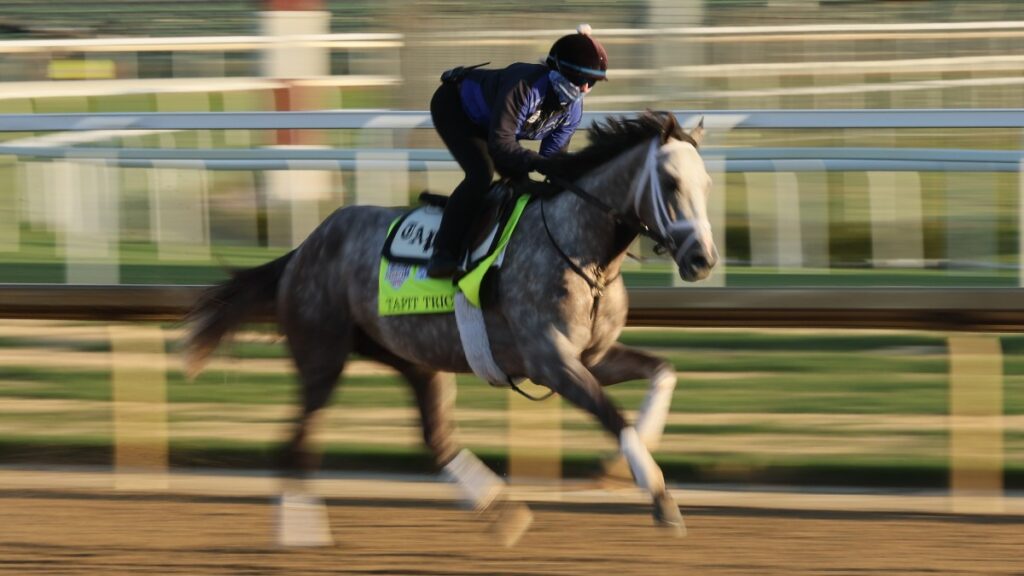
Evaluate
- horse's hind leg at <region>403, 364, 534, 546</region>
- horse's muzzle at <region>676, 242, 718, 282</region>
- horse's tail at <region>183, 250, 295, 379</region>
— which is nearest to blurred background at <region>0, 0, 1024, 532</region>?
horse's tail at <region>183, 250, 295, 379</region>

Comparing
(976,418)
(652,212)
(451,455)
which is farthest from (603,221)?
(976,418)

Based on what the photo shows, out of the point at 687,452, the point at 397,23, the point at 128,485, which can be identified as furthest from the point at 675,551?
the point at 397,23

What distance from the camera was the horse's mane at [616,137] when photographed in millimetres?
4383

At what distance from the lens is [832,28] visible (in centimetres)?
963

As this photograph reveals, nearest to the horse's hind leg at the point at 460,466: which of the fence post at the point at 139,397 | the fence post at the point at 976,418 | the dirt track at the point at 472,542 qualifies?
the dirt track at the point at 472,542

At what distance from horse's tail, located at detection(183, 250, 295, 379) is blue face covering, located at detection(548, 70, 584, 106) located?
1.25 metres

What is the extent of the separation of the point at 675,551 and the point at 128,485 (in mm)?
2195

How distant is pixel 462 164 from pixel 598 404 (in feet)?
3.19

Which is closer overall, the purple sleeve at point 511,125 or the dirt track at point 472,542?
the purple sleeve at point 511,125

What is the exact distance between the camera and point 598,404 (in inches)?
167

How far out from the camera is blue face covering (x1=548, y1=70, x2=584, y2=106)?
14.9 feet

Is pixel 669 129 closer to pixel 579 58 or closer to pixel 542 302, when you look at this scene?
pixel 579 58

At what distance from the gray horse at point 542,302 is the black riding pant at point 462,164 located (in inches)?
6.7

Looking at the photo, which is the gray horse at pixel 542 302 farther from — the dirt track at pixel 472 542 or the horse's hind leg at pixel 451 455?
the dirt track at pixel 472 542
